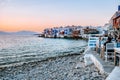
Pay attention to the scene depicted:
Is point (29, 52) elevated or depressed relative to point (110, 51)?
depressed

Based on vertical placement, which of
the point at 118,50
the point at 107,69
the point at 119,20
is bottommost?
the point at 107,69

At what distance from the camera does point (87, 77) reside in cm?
1002

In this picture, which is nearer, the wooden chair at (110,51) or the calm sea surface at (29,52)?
the wooden chair at (110,51)

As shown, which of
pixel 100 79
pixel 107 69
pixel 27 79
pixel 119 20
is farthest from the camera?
pixel 119 20

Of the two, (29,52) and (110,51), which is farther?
(29,52)

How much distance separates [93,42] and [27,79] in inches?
449

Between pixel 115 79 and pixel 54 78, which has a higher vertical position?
pixel 115 79

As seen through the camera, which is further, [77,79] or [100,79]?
[77,79]

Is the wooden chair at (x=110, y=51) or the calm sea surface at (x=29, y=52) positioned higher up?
the wooden chair at (x=110, y=51)

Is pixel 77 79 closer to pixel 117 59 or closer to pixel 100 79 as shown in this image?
pixel 100 79

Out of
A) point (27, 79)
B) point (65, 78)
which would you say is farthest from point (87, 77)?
point (27, 79)

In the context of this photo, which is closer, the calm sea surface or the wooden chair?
the wooden chair

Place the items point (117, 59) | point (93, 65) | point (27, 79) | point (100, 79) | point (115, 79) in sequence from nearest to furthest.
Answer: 1. point (115, 79)
2. point (100, 79)
3. point (117, 59)
4. point (27, 79)
5. point (93, 65)

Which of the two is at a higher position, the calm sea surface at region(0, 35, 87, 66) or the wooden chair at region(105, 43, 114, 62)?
the wooden chair at region(105, 43, 114, 62)
